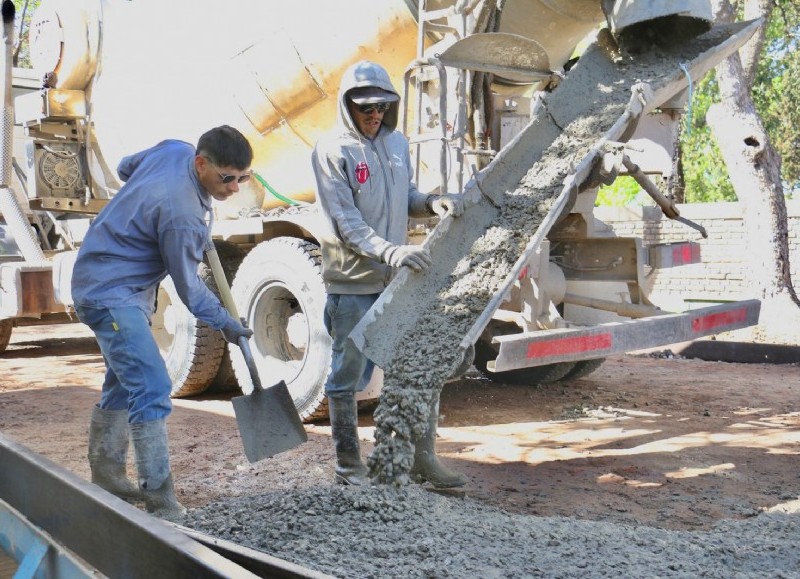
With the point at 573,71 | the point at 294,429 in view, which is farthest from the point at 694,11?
the point at 294,429

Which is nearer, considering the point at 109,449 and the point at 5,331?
the point at 109,449

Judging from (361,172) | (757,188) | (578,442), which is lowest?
(578,442)

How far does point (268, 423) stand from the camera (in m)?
4.09

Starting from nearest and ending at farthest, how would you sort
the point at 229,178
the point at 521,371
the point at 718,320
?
the point at 229,178 → the point at 718,320 → the point at 521,371

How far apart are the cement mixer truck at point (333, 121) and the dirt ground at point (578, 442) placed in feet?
1.49

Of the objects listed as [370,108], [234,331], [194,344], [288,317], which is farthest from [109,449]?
[194,344]

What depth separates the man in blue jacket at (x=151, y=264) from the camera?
3.49m

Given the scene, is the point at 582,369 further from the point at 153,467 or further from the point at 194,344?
the point at 153,467

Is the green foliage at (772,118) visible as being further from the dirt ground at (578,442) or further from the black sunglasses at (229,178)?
the black sunglasses at (229,178)

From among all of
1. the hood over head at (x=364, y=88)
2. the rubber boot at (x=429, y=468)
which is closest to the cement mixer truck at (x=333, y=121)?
the rubber boot at (x=429, y=468)

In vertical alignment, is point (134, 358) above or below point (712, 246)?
below

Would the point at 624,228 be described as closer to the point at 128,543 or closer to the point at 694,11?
the point at 694,11

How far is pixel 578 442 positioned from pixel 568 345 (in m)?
1.04

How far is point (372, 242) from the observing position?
158 inches
